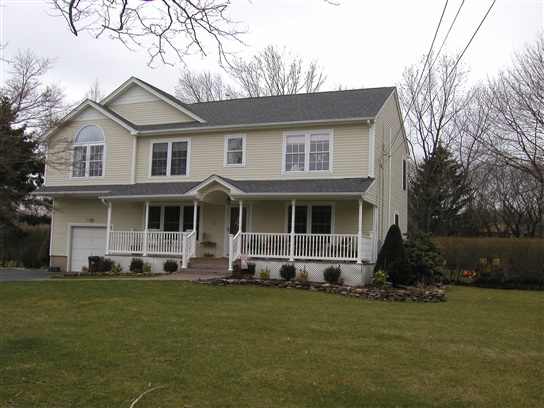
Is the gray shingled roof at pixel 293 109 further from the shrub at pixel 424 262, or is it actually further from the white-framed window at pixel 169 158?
the shrub at pixel 424 262

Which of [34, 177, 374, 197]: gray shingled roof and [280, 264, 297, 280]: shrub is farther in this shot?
[34, 177, 374, 197]: gray shingled roof

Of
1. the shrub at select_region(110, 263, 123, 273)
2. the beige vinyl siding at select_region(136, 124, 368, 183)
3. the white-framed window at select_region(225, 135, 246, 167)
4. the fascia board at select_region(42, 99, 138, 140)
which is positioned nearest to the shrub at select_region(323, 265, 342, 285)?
the beige vinyl siding at select_region(136, 124, 368, 183)

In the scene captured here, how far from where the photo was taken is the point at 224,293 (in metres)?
13.3

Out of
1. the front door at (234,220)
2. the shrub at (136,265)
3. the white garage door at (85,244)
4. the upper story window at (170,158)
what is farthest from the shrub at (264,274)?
the white garage door at (85,244)

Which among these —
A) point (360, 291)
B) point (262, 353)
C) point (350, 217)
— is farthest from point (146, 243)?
point (262, 353)

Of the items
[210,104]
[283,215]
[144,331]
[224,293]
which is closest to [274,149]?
[283,215]

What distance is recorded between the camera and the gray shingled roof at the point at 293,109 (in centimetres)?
1802

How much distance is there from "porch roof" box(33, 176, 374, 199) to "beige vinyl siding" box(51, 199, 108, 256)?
741 millimetres

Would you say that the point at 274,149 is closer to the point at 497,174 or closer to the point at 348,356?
the point at 348,356

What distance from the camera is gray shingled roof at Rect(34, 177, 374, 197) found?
16234 millimetres

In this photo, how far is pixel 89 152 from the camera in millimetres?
21344

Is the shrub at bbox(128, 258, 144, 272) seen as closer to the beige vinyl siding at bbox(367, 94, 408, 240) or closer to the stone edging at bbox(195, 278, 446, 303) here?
the stone edging at bbox(195, 278, 446, 303)

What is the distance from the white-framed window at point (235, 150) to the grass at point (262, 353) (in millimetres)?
7865

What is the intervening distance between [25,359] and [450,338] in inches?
262
